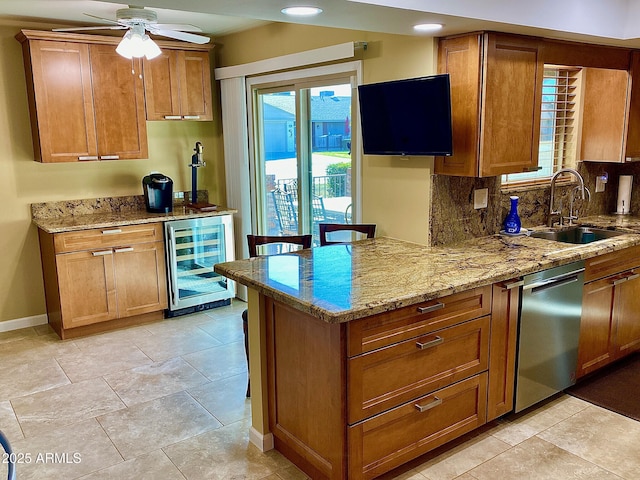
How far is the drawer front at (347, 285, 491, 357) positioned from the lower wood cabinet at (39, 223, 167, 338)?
113 inches

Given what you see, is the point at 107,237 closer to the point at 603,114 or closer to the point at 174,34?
the point at 174,34

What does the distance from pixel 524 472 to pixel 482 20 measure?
85.6 inches

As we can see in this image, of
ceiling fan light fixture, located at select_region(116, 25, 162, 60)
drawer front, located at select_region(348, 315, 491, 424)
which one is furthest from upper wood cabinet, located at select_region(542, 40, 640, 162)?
ceiling fan light fixture, located at select_region(116, 25, 162, 60)

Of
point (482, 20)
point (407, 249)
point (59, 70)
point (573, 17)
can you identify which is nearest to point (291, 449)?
point (407, 249)

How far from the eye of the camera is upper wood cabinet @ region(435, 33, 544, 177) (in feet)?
10.0

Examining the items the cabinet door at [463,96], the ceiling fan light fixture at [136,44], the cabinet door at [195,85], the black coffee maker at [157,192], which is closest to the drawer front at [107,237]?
the black coffee maker at [157,192]

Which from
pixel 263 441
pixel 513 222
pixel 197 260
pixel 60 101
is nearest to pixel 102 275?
pixel 197 260

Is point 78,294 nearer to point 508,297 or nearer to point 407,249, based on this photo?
point 407,249

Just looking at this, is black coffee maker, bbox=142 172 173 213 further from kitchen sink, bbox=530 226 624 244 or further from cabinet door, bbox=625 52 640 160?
cabinet door, bbox=625 52 640 160

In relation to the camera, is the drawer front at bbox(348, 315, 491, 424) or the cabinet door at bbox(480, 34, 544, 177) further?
the cabinet door at bbox(480, 34, 544, 177)

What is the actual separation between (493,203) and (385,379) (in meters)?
1.73

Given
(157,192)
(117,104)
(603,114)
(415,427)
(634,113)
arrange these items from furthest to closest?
(157,192) < (117,104) < (603,114) < (634,113) < (415,427)

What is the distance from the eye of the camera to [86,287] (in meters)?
4.44

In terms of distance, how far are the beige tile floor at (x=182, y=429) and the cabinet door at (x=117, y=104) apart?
169 cm
